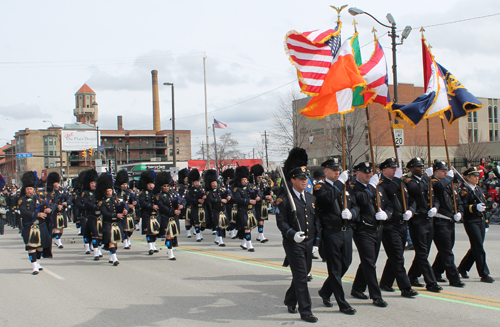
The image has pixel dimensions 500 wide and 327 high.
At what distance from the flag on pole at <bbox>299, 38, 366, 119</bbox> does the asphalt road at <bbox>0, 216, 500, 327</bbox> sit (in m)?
2.92

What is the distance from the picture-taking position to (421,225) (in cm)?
768

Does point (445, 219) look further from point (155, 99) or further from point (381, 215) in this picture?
point (155, 99)

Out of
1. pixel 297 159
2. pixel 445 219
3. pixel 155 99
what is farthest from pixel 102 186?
pixel 155 99

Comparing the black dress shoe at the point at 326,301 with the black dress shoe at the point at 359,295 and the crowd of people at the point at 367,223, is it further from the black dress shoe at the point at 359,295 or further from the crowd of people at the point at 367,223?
the black dress shoe at the point at 359,295

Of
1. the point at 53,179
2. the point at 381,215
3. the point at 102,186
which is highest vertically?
the point at 53,179

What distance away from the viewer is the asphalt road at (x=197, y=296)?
6.40 metres

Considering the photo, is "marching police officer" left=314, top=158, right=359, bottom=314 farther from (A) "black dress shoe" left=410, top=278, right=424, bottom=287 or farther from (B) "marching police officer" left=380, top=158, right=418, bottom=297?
(A) "black dress shoe" left=410, top=278, right=424, bottom=287

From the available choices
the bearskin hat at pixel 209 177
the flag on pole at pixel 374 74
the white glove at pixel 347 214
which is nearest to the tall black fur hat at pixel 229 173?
the bearskin hat at pixel 209 177

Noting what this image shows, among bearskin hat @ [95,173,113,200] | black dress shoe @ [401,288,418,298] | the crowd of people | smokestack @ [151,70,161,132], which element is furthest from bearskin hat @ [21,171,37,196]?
smokestack @ [151,70,161,132]

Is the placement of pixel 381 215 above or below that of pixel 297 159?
below

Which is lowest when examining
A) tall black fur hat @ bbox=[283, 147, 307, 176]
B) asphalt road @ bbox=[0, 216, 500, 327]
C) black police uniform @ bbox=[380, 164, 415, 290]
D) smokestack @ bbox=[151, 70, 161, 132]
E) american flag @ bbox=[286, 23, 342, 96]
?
asphalt road @ bbox=[0, 216, 500, 327]

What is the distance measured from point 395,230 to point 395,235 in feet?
0.25

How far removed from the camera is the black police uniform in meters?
7.14

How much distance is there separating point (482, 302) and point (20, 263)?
34.6ft
